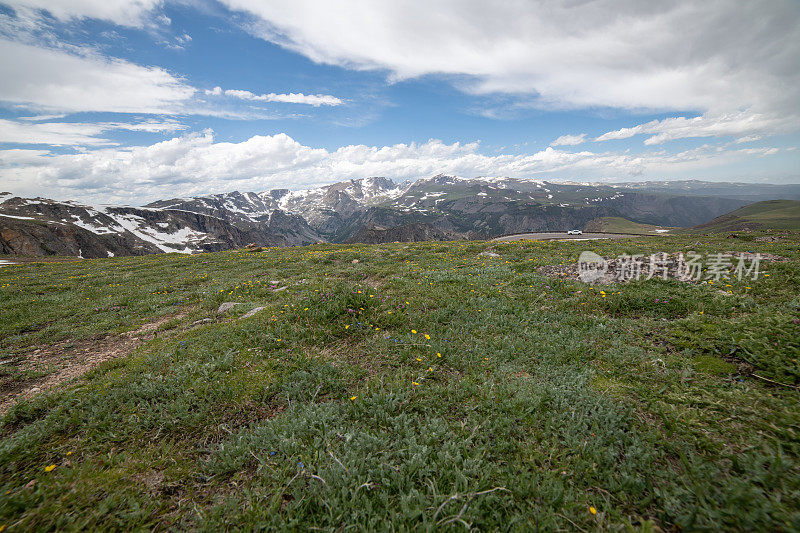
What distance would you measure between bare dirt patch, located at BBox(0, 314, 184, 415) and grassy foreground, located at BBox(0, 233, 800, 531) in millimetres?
126

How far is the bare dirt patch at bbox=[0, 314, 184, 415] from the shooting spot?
249 inches

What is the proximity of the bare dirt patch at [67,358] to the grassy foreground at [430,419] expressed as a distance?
13cm

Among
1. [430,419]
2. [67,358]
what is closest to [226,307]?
[67,358]

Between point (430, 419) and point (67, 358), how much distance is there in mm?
9839

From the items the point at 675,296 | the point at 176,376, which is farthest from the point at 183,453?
the point at 675,296

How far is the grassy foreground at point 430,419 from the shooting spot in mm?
3479

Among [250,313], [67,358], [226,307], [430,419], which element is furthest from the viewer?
[226,307]

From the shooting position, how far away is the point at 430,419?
4.98 metres

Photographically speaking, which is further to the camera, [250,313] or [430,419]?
[250,313]

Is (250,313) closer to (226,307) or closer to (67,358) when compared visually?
(226,307)

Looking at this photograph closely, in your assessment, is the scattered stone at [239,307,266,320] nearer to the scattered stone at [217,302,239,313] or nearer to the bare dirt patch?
the scattered stone at [217,302,239,313]

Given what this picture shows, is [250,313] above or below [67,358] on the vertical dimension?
above

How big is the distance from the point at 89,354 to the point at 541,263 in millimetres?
16572

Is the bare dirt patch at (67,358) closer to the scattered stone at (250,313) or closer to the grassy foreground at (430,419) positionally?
the grassy foreground at (430,419)
